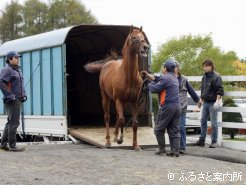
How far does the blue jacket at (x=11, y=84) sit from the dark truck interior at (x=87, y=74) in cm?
391

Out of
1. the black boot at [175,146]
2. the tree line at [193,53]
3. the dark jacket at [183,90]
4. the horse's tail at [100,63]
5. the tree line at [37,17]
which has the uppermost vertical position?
the tree line at [37,17]

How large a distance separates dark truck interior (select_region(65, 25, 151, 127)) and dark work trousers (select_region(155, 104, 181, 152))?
401 centimetres

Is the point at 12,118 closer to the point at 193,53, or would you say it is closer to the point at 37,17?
the point at 193,53

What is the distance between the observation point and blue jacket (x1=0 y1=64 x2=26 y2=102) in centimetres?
1023

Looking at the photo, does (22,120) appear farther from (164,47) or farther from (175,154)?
(164,47)

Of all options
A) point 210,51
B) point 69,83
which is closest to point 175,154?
point 69,83

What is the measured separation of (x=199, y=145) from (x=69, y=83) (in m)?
6.10

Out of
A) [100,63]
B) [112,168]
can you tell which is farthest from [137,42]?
[112,168]

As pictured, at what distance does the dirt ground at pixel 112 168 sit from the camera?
288 inches

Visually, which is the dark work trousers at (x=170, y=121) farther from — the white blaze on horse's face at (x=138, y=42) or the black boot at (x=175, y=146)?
the white blaze on horse's face at (x=138, y=42)

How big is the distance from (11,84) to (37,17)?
1739 inches

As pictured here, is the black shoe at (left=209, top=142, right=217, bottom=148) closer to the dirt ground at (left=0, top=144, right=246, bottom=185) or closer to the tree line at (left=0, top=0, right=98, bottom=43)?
the dirt ground at (left=0, top=144, right=246, bottom=185)

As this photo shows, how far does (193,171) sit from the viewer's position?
26.5 feet

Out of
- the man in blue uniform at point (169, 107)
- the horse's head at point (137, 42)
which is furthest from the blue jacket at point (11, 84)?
the man in blue uniform at point (169, 107)
